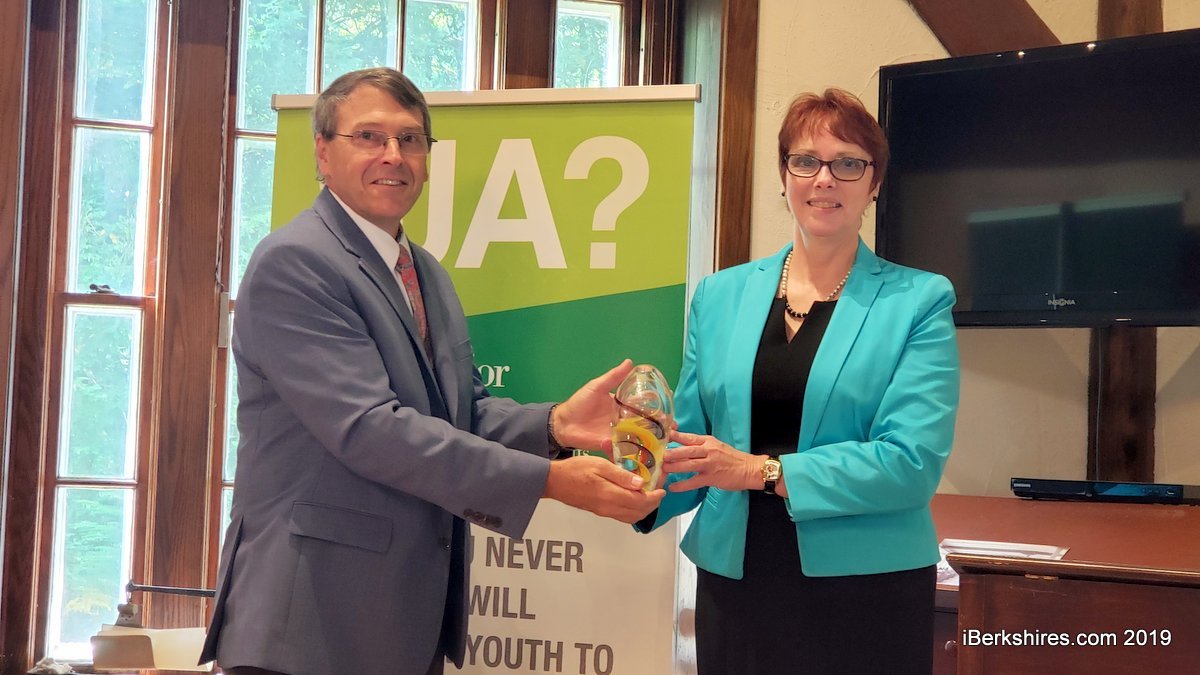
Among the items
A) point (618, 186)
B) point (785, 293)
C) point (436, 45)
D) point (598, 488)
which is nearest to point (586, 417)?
point (598, 488)

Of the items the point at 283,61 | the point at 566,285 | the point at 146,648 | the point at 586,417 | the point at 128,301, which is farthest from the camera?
the point at 283,61

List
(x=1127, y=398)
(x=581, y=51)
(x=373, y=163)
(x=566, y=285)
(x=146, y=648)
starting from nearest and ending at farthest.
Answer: (x=373, y=163) → (x=566, y=285) → (x=146, y=648) → (x=1127, y=398) → (x=581, y=51)

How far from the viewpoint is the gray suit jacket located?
59.8 inches

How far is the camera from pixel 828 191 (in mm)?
1777

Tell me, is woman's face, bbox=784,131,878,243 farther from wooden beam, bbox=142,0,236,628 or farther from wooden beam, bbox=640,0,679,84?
wooden beam, bbox=142,0,236,628

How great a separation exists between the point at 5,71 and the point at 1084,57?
9.54 ft

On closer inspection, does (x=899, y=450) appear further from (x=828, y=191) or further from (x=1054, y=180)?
(x=1054, y=180)

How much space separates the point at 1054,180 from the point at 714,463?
1.61 meters

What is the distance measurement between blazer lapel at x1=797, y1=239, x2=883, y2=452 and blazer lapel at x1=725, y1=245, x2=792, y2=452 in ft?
0.33

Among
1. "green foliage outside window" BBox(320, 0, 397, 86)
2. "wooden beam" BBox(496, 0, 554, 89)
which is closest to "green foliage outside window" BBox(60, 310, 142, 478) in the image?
"green foliage outside window" BBox(320, 0, 397, 86)

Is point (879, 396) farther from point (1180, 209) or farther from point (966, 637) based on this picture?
point (1180, 209)

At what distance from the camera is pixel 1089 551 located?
1956 mm

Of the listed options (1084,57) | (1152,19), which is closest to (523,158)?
(1084,57)

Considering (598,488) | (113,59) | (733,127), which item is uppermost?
(113,59)
